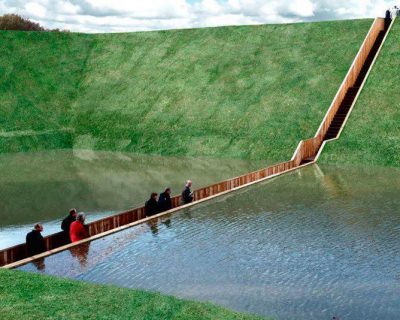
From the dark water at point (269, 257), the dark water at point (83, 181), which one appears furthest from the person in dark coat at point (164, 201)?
the dark water at point (83, 181)

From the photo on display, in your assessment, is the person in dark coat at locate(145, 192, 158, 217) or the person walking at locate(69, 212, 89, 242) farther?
the person in dark coat at locate(145, 192, 158, 217)

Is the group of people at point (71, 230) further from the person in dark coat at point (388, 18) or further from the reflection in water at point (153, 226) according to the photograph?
the person in dark coat at point (388, 18)

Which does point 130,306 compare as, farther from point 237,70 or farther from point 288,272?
point 237,70

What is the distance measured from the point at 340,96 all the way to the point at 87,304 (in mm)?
35774

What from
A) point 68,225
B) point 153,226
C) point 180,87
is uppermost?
point 180,87

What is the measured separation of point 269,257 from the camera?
19.1 m

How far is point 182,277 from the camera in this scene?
17.1 m

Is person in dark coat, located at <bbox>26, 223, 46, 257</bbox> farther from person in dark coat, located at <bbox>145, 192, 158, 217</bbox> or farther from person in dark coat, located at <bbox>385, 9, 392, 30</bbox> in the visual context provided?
person in dark coat, located at <bbox>385, 9, 392, 30</bbox>

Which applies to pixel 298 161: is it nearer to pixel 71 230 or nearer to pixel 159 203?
pixel 159 203

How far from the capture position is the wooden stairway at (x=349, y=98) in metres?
43.1

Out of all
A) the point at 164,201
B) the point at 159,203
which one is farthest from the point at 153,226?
the point at 164,201

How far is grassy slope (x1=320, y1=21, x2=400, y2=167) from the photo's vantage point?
39156 millimetres

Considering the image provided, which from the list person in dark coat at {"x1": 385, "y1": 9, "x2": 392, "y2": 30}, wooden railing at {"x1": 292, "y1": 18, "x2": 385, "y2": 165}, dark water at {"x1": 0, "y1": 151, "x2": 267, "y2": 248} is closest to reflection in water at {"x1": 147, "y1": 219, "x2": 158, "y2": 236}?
dark water at {"x1": 0, "y1": 151, "x2": 267, "y2": 248}

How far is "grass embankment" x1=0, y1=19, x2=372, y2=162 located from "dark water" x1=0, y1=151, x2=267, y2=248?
3.72 m
